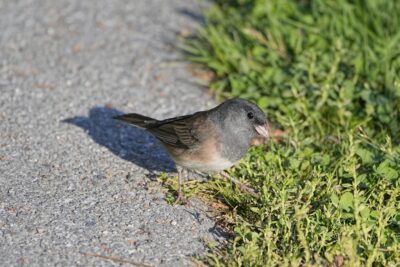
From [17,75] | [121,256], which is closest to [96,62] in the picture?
[17,75]

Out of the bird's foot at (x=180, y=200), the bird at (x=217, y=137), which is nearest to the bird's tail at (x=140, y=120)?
the bird at (x=217, y=137)

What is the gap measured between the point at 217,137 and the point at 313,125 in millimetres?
1192

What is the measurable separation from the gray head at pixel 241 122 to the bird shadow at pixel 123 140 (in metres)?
0.66

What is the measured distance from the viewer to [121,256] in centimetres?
382

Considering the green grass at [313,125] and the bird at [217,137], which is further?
the bird at [217,137]

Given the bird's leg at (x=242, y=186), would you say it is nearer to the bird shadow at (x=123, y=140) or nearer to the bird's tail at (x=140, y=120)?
the bird shadow at (x=123, y=140)

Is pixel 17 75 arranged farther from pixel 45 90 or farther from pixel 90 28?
pixel 90 28

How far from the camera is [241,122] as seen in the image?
4523mm

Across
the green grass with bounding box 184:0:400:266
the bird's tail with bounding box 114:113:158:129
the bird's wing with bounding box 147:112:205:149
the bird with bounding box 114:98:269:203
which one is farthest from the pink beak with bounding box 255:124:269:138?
the bird's tail with bounding box 114:113:158:129

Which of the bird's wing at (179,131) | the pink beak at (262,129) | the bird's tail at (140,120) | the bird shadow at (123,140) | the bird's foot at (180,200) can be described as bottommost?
the bird shadow at (123,140)

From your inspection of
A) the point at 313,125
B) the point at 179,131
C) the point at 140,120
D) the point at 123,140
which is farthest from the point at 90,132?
the point at 313,125

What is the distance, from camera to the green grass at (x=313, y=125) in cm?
386

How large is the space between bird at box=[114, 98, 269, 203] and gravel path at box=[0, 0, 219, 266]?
10.7 inches

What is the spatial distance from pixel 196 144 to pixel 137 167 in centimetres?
59
